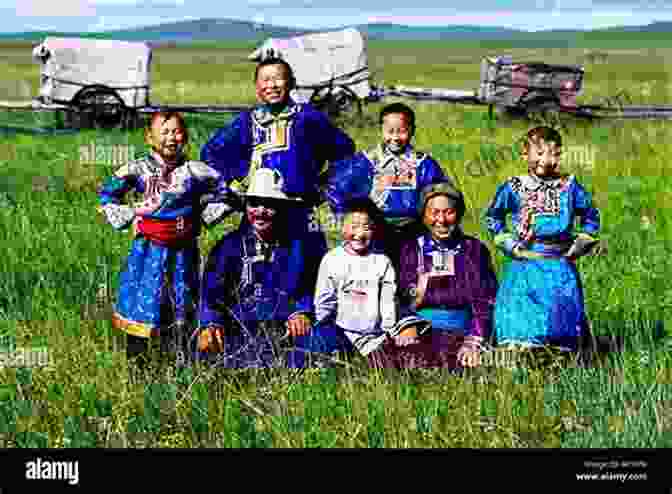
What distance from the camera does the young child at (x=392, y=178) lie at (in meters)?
3.38

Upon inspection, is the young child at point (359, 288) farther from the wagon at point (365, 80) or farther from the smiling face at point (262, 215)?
the wagon at point (365, 80)

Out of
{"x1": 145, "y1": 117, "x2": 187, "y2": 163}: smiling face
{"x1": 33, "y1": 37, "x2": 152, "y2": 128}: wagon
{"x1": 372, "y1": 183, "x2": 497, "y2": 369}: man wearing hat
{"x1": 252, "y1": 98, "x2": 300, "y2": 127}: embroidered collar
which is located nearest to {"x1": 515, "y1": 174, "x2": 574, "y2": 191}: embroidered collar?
{"x1": 372, "y1": 183, "x2": 497, "y2": 369}: man wearing hat

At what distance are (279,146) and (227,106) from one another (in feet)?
0.92

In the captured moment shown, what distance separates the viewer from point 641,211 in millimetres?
3816

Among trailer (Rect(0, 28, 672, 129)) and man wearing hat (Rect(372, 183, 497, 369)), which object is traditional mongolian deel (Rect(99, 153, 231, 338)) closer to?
trailer (Rect(0, 28, 672, 129))

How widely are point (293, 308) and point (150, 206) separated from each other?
0.53 meters

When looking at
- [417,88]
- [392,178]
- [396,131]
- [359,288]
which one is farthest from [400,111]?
[359,288]

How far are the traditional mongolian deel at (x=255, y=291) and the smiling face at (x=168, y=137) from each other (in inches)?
11.9

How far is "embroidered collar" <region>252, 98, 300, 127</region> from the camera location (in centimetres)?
339

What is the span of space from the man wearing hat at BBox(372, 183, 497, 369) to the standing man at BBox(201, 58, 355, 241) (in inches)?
11.6

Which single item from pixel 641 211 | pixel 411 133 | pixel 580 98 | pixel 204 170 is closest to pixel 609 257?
pixel 641 211

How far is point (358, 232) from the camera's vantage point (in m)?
3.31

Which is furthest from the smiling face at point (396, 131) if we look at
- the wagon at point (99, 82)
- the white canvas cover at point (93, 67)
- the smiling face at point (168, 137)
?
the white canvas cover at point (93, 67)

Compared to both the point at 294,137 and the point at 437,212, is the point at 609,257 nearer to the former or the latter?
the point at 437,212
